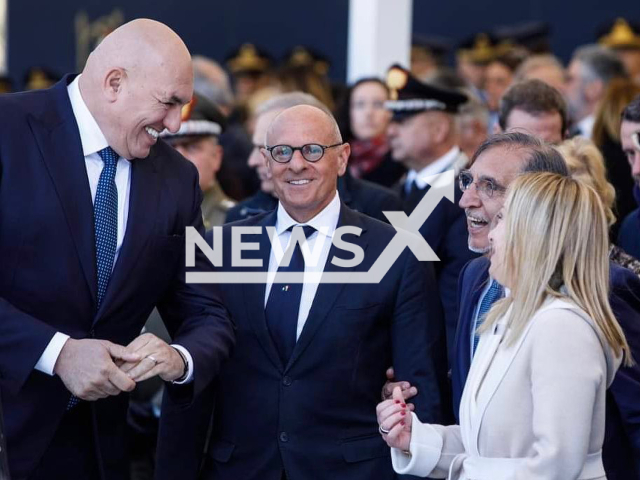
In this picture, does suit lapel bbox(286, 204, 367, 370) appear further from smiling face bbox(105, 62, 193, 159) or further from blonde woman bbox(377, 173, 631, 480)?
blonde woman bbox(377, 173, 631, 480)

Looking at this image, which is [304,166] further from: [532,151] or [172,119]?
[532,151]

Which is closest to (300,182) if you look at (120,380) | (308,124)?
(308,124)

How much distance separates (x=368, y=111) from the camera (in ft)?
24.2

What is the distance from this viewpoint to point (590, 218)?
287cm

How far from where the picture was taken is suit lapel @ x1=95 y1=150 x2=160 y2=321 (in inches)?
135

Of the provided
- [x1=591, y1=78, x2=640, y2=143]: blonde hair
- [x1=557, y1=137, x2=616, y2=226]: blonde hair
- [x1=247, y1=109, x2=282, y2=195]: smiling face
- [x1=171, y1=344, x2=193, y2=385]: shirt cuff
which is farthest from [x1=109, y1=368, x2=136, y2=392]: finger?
[x1=591, y1=78, x2=640, y2=143]: blonde hair

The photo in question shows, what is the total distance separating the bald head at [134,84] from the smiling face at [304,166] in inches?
19.6

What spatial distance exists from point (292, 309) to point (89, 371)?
0.80 m

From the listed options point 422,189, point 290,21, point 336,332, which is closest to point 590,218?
point 336,332

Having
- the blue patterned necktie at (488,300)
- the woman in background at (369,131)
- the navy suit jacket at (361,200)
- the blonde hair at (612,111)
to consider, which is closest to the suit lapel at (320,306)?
the blue patterned necktie at (488,300)

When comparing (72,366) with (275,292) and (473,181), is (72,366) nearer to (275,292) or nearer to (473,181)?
(275,292)

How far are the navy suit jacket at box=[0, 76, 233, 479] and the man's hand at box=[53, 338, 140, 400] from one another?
0.08 metres

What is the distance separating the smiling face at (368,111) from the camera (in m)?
7.28

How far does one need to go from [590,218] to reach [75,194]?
4.70 feet
